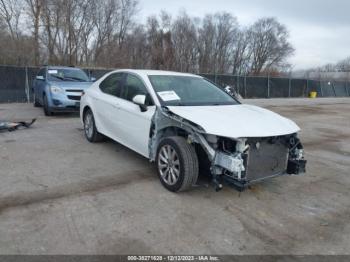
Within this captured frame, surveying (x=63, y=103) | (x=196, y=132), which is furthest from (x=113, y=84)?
(x=63, y=103)

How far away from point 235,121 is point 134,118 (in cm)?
165

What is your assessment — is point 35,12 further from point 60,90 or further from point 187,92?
point 187,92

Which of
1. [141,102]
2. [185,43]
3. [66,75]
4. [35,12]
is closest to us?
[141,102]

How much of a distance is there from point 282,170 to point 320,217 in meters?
0.76

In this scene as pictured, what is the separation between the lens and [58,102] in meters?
9.69

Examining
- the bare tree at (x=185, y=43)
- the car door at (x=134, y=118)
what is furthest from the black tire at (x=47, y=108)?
the bare tree at (x=185, y=43)

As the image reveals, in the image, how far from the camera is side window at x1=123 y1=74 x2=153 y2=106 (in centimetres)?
471

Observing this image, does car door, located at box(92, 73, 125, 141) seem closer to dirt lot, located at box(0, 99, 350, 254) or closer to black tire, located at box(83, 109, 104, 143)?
black tire, located at box(83, 109, 104, 143)

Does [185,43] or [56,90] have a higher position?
[185,43]

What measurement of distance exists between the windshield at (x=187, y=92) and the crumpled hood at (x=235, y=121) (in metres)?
0.24

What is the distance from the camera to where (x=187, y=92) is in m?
4.92

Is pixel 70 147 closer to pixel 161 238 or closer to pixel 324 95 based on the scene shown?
pixel 161 238

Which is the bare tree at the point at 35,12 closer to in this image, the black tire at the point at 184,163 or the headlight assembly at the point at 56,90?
the headlight assembly at the point at 56,90

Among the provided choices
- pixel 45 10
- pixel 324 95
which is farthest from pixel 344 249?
pixel 324 95
